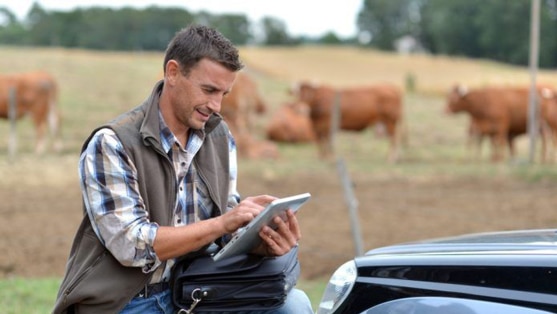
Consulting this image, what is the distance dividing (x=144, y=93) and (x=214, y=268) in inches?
985

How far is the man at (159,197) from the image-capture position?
2973 mm

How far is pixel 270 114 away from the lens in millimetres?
25984

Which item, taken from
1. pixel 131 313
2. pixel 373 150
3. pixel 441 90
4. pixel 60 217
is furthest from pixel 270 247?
pixel 441 90

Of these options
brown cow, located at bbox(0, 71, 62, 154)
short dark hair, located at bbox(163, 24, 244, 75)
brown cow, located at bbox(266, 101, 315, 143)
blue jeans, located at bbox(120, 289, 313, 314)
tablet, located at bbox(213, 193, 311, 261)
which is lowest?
brown cow, located at bbox(266, 101, 315, 143)

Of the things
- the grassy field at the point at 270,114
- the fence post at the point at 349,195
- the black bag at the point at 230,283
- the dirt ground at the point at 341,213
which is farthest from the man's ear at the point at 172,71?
the dirt ground at the point at 341,213

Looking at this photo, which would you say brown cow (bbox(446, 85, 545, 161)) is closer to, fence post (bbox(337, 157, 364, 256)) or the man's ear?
fence post (bbox(337, 157, 364, 256))

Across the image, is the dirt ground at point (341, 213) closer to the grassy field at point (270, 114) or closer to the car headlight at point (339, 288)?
the grassy field at point (270, 114)

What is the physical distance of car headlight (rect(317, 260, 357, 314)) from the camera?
9.94 feet

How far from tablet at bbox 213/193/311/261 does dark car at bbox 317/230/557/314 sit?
31 cm

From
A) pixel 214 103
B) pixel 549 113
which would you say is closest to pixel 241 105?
pixel 549 113

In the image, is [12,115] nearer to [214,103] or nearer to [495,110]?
[495,110]

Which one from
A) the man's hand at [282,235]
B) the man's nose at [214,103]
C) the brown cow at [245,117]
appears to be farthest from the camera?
the brown cow at [245,117]

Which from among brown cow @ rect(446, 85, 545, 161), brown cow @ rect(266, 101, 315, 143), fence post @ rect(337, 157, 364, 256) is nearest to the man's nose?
fence post @ rect(337, 157, 364, 256)

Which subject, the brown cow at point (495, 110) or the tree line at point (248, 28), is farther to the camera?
the tree line at point (248, 28)
